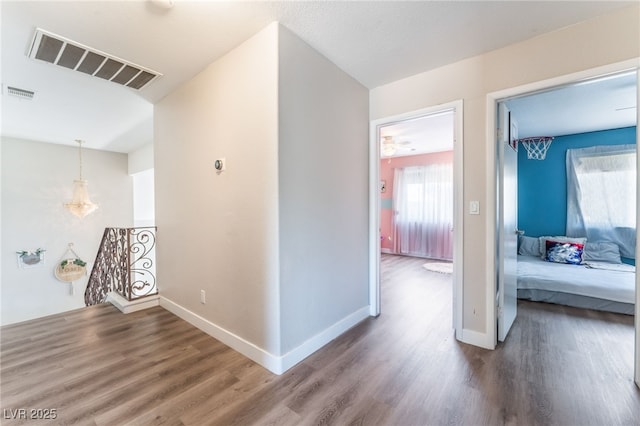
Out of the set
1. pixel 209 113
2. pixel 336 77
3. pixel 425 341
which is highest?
pixel 336 77

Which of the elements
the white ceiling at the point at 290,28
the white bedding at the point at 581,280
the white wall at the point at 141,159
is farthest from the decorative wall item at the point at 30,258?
the white bedding at the point at 581,280

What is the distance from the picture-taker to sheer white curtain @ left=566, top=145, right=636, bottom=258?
4043mm

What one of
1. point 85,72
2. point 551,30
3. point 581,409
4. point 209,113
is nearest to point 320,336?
point 581,409

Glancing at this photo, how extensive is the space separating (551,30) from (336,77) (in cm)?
166

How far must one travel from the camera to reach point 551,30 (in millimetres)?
1979

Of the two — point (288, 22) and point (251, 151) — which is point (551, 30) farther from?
point (251, 151)

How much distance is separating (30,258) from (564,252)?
9.37 meters

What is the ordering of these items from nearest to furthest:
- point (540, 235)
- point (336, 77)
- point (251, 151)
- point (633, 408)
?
point (633, 408) < point (251, 151) < point (336, 77) < point (540, 235)

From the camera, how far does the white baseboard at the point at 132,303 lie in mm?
3100

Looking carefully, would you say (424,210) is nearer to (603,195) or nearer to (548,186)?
(548,186)

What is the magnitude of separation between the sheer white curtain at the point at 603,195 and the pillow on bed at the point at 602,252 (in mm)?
158

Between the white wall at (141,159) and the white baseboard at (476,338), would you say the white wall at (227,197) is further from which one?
the white wall at (141,159)

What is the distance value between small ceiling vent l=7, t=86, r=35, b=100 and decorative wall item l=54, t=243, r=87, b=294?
362cm

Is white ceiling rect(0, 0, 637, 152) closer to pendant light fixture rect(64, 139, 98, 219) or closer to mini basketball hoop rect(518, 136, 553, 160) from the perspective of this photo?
pendant light fixture rect(64, 139, 98, 219)
